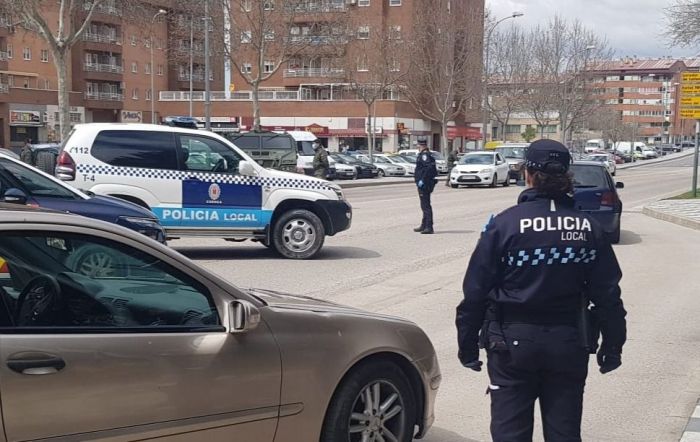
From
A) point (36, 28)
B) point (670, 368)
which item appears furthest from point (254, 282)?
point (36, 28)

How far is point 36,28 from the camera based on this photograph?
30.9 metres

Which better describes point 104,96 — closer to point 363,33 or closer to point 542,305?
point 363,33

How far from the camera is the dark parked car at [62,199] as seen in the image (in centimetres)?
891

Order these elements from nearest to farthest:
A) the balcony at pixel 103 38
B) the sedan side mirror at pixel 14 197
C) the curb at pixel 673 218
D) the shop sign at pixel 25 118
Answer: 1. the sedan side mirror at pixel 14 197
2. the curb at pixel 673 218
3. the shop sign at pixel 25 118
4. the balcony at pixel 103 38

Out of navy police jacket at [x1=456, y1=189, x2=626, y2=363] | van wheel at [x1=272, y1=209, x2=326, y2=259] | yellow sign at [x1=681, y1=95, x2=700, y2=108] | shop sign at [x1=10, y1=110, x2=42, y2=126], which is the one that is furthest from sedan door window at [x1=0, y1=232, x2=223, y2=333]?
shop sign at [x1=10, y1=110, x2=42, y2=126]

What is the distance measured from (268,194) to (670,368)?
6.74 metres

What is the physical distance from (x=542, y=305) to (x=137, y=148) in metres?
9.27

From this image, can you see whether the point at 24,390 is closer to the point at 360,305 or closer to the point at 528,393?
the point at 528,393

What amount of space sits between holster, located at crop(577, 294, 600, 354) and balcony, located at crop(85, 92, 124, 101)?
254 ft

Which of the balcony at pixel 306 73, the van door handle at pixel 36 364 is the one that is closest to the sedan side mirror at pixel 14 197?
the van door handle at pixel 36 364

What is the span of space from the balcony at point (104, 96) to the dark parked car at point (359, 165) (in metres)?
39.1

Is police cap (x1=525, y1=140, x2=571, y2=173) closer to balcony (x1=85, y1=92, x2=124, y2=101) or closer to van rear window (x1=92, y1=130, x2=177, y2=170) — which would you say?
van rear window (x1=92, y1=130, x2=177, y2=170)

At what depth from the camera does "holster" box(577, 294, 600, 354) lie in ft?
11.3

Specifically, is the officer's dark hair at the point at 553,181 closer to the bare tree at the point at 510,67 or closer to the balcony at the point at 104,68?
the bare tree at the point at 510,67
